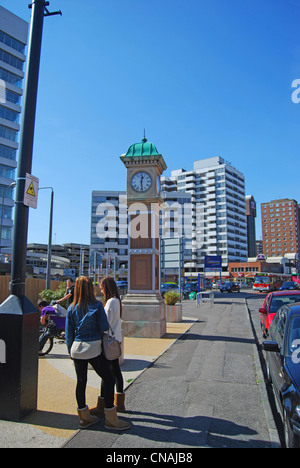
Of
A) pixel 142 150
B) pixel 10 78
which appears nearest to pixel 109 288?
pixel 142 150

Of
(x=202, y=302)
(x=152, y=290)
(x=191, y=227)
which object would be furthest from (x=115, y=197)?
(x=152, y=290)

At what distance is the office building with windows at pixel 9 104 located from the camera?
50.2 metres

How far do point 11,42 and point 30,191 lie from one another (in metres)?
59.2

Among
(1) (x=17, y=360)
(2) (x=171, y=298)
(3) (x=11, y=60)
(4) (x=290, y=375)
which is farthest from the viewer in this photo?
(3) (x=11, y=60)

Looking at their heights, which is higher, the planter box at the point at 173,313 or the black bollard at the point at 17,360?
the black bollard at the point at 17,360

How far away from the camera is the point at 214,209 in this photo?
106312 millimetres

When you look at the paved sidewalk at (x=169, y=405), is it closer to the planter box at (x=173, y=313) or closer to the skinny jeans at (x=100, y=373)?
the skinny jeans at (x=100, y=373)

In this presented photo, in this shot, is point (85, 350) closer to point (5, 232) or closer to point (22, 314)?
point (22, 314)

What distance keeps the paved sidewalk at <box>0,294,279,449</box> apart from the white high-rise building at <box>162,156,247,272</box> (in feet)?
318

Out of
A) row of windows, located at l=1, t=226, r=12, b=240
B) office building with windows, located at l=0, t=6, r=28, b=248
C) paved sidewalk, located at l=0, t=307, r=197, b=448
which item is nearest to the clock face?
paved sidewalk, located at l=0, t=307, r=197, b=448

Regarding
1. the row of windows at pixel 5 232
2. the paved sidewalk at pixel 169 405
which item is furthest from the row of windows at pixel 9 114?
the paved sidewalk at pixel 169 405

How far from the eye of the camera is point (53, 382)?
236 inches

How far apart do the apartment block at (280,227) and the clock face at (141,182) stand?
155494 millimetres
